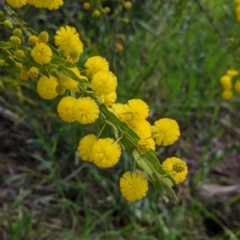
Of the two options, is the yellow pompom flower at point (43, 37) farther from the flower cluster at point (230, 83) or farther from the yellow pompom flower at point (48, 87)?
the flower cluster at point (230, 83)

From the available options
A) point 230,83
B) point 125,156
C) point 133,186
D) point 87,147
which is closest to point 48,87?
point 87,147

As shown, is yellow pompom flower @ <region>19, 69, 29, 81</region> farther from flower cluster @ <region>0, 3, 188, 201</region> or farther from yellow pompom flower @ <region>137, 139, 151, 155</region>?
yellow pompom flower @ <region>137, 139, 151, 155</region>

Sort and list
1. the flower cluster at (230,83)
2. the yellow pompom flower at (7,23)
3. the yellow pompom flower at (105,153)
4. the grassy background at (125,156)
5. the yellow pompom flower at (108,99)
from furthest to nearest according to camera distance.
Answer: the grassy background at (125,156), the flower cluster at (230,83), the yellow pompom flower at (7,23), the yellow pompom flower at (108,99), the yellow pompom flower at (105,153)

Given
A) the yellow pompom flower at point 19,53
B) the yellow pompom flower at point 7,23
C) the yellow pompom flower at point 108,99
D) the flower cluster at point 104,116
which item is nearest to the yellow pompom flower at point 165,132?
the flower cluster at point 104,116

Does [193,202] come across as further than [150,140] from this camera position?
Yes

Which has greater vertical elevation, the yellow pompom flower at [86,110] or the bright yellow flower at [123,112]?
the bright yellow flower at [123,112]

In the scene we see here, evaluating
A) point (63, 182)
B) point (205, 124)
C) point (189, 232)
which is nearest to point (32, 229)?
point (63, 182)

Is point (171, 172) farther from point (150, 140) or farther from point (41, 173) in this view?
point (41, 173)
